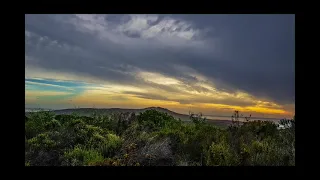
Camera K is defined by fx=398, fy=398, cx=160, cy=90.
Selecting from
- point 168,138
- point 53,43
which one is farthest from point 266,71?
point 53,43

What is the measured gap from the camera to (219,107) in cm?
462

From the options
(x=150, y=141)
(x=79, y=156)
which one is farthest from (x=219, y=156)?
(x=79, y=156)

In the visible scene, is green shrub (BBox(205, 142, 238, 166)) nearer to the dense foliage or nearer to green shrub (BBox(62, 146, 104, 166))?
the dense foliage

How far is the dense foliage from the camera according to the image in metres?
4.33

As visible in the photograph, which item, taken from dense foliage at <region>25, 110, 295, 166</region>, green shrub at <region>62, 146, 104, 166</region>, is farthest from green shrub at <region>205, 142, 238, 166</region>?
green shrub at <region>62, 146, 104, 166</region>

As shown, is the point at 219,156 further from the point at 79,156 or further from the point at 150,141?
the point at 79,156

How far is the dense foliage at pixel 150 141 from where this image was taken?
433cm

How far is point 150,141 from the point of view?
4.73 metres

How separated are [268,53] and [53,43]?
2469 millimetres

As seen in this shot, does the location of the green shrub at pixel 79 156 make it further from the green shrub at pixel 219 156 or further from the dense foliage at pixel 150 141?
the green shrub at pixel 219 156

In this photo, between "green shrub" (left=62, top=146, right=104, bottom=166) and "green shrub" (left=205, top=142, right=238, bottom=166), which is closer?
"green shrub" (left=205, top=142, right=238, bottom=166)

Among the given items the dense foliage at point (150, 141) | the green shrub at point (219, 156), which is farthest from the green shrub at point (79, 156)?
the green shrub at point (219, 156)
